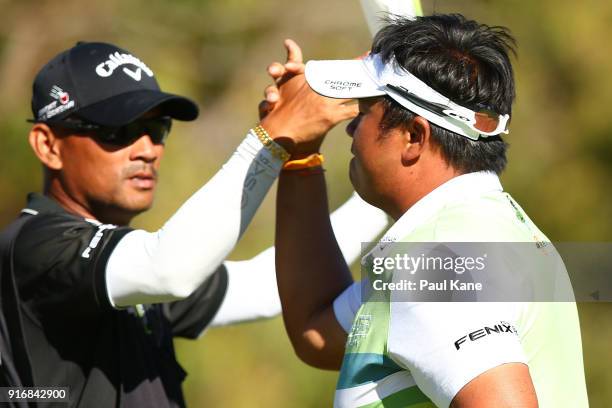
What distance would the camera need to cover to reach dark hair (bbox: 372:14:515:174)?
103 inches

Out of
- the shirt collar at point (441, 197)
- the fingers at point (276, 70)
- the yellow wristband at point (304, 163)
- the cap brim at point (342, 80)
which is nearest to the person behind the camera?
the shirt collar at point (441, 197)

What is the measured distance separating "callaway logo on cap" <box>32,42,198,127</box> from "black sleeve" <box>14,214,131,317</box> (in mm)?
412

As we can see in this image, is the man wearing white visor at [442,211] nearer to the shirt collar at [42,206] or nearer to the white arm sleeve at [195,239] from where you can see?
the white arm sleeve at [195,239]

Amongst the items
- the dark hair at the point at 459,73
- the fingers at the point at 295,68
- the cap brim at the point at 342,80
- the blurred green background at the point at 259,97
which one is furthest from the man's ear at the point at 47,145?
the blurred green background at the point at 259,97

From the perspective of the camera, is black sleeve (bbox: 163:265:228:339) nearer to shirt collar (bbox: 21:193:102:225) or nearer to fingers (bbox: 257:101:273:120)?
shirt collar (bbox: 21:193:102:225)

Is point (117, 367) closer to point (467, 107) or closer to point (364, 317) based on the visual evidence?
point (364, 317)

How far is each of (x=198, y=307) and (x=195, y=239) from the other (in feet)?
3.40

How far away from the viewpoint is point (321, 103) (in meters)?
2.99

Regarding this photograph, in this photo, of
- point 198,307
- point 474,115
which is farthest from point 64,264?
point 474,115

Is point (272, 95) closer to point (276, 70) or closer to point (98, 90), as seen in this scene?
point (276, 70)

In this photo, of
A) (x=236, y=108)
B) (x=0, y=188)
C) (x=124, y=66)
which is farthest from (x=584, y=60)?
(x=124, y=66)

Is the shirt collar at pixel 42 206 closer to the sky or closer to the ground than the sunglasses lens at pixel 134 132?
closer to the ground

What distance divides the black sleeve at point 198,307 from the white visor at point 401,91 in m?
1.29

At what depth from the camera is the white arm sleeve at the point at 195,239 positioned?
292cm
